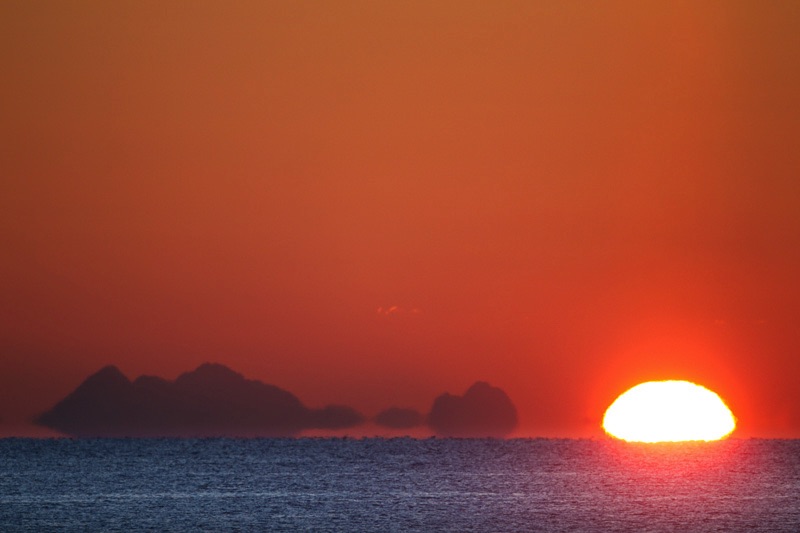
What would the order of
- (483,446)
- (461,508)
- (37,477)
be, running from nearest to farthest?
(461,508) → (37,477) → (483,446)

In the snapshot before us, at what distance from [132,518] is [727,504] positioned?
9601 millimetres

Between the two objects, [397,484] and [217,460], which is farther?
[217,460]

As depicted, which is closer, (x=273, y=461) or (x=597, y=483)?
(x=597, y=483)

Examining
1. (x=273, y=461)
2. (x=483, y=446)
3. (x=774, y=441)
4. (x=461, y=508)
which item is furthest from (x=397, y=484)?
(x=774, y=441)

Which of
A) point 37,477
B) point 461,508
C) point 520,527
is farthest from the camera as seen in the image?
point 37,477

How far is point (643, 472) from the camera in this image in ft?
72.2

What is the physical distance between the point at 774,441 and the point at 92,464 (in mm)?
16495

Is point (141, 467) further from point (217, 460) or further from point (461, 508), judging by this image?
point (461, 508)

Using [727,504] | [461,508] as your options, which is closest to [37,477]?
[461,508]

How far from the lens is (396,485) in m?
20.2

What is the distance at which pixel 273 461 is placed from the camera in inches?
955

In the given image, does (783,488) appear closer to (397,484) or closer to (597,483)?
(597,483)

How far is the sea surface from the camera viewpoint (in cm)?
1633

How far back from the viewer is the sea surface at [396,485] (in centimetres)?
1633
